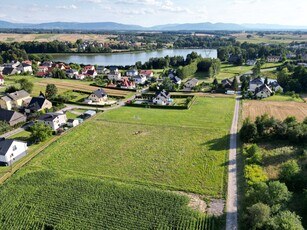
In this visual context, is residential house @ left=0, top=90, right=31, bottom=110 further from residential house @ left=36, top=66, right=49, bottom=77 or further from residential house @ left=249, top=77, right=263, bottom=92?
residential house @ left=249, top=77, right=263, bottom=92

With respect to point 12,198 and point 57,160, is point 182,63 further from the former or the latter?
point 12,198

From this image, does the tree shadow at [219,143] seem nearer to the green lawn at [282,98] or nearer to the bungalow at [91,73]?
the green lawn at [282,98]

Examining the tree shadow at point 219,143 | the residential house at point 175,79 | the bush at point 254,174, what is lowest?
the tree shadow at point 219,143

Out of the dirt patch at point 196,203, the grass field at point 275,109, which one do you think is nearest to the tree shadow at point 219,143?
the dirt patch at point 196,203

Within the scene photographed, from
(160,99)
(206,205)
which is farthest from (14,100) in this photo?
(206,205)

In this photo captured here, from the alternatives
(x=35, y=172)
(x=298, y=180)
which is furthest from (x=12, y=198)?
(x=298, y=180)

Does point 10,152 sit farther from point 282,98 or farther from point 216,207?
point 282,98
